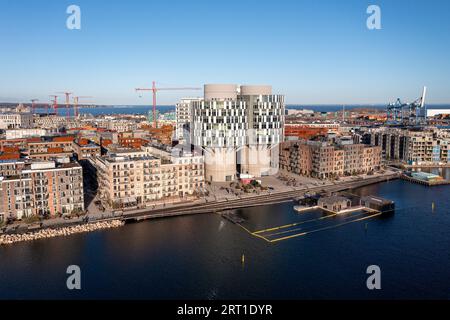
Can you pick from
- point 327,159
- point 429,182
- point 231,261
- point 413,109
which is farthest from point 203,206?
point 413,109

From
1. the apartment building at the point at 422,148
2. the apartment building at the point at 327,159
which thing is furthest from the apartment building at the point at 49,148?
the apartment building at the point at 422,148

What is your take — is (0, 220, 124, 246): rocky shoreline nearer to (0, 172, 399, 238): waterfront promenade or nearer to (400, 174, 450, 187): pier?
(0, 172, 399, 238): waterfront promenade

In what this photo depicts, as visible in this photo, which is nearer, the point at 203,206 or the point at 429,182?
the point at 203,206

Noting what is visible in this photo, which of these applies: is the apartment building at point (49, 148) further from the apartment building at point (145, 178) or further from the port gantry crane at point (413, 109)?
the port gantry crane at point (413, 109)

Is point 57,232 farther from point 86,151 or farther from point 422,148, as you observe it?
point 422,148

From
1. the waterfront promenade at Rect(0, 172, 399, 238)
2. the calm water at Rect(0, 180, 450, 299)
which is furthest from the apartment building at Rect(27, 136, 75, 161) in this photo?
the calm water at Rect(0, 180, 450, 299)

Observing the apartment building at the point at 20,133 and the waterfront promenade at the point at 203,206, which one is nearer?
the waterfront promenade at the point at 203,206
